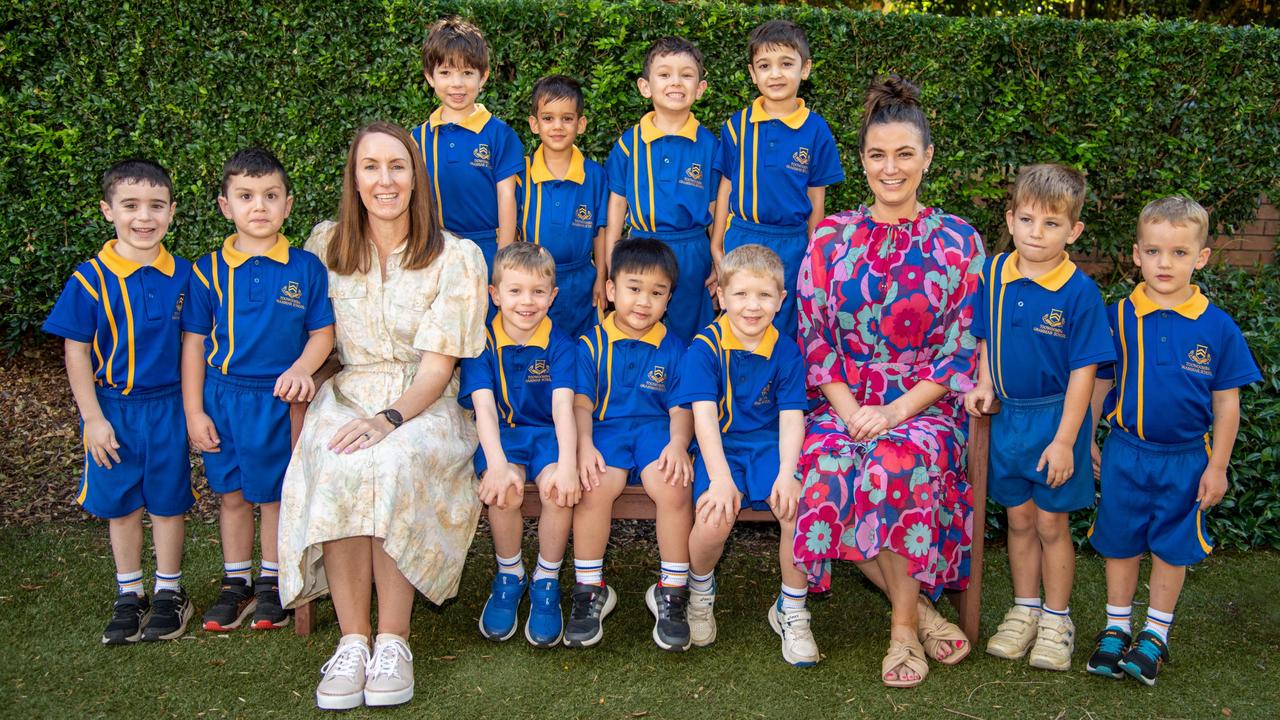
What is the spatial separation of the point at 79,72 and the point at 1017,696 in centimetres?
499

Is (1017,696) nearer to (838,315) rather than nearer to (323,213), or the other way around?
(838,315)

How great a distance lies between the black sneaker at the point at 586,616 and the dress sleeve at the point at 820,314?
104 cm

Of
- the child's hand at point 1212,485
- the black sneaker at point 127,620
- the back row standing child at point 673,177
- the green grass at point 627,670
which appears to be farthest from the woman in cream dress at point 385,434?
the child's hand at point 1212,485

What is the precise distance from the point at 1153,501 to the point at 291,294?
9.53 ft

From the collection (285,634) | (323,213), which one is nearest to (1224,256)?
(323,213)

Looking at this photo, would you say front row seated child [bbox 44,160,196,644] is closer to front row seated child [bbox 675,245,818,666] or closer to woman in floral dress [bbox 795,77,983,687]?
front row seated child [bbox 675,245,818,666]

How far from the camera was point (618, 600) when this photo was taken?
390 centimetres

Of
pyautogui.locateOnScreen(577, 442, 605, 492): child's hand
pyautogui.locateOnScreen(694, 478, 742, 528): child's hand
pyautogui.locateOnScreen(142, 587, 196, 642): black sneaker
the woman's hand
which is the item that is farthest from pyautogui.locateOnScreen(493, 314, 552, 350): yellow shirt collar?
pyautogui.locateOnScreen(142, 587, 196, 642): black sneaker

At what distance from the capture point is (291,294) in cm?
346

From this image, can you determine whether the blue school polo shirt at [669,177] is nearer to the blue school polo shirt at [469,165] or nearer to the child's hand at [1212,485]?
the blue school polo shirt at [469,165]

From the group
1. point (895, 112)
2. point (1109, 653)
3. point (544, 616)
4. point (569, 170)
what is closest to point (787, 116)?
point (895, 112)

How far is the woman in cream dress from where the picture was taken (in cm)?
310

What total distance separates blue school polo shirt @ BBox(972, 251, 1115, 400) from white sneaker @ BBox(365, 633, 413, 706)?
2.08m

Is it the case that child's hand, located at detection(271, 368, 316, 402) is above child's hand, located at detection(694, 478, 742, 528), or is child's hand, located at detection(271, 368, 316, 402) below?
above
